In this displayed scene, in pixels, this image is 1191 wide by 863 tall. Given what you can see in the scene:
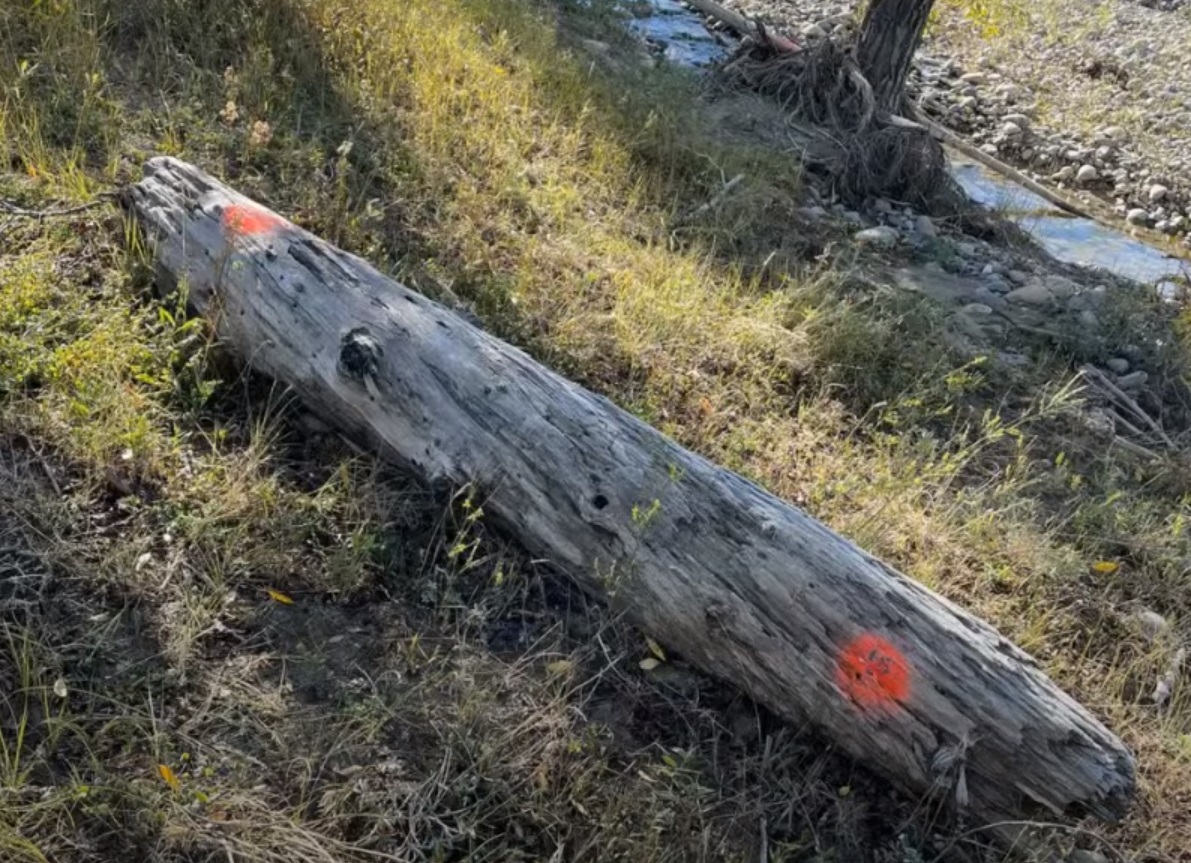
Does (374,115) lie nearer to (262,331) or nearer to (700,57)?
(262,331)

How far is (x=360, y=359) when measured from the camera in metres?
2.88

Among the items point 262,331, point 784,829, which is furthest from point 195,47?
point 784,829

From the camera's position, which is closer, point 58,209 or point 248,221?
point 248,221

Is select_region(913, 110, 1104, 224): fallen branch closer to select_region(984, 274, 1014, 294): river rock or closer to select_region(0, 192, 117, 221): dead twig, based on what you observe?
select_region(984, 274, 1014, 294): river rock

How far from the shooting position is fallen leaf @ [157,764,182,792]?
2.10 metres

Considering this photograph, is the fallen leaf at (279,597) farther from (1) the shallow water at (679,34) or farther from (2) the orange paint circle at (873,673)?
(1) the shallow water at (679,34)

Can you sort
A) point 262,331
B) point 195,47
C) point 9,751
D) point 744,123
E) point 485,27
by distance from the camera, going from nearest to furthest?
point 9,751
point 262,331
point 195,47
point 485,27
point 744,123

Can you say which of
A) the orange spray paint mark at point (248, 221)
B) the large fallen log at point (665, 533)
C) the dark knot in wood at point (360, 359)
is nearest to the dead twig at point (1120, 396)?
the large fallen log at point (665, 533)

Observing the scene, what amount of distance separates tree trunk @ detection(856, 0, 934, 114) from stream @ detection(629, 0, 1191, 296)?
2.77ft

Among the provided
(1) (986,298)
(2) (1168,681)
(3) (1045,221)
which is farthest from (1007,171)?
(2) (1168,681)

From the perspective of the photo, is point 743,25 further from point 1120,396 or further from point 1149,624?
point 1149,624

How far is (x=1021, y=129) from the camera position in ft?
28.0

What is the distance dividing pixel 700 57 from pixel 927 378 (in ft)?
16.2

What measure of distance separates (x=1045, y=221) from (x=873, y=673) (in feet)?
19.1
